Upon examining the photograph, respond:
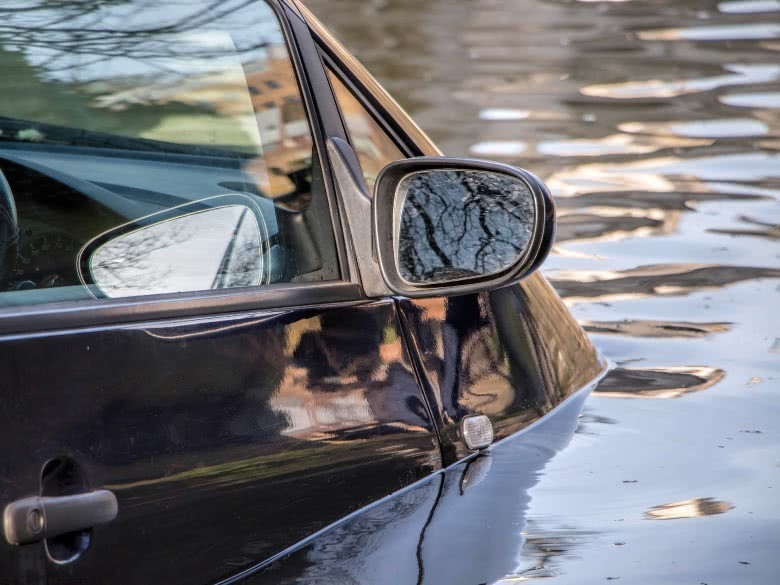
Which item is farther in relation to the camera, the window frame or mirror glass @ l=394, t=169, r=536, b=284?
mirror glass @ l=394, t=169, r=536, b=284

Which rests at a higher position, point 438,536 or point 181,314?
point 181,314

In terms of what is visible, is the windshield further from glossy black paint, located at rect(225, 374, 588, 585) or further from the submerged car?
glossy black paint, located at rect(225, 374, 588, 585)

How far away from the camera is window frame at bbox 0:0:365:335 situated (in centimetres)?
176

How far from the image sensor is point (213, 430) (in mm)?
1896

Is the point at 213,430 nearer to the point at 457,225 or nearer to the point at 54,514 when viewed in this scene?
the point at 54,514

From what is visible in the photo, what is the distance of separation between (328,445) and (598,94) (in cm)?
1018

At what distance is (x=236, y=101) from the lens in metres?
2.31

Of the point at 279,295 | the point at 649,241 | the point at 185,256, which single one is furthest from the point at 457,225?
the point at 649,241

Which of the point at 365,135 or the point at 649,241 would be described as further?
the point at 649,241

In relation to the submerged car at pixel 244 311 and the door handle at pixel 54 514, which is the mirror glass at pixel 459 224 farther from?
the door handle at pixel 54 514

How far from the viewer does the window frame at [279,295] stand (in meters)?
1.76

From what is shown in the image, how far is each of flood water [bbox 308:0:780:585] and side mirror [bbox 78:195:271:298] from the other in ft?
2.20

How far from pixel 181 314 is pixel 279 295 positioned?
21cm

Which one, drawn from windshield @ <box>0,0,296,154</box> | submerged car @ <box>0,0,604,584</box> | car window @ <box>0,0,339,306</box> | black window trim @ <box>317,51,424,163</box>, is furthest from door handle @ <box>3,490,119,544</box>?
black window trim @ <box>317,51,424,163</box>
